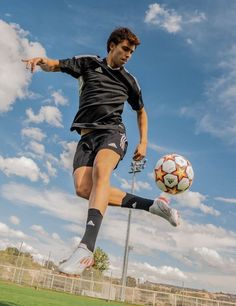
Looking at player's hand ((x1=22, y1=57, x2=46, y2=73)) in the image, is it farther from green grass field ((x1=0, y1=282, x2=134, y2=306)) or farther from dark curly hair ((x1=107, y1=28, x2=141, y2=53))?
green grass field ((x1=0, y1=282, x2=134, y2=306))

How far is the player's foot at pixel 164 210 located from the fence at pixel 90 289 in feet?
88.3

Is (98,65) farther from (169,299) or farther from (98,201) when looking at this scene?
(169,299)

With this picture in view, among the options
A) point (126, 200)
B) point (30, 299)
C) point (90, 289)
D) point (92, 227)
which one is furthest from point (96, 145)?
point (90, 289)

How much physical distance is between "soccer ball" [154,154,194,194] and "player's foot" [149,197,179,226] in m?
0.83

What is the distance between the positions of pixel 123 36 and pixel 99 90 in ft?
2.16

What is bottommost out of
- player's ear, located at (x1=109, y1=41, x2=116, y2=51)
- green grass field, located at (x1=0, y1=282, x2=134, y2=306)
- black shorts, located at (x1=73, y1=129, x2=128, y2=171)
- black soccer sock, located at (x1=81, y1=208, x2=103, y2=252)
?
green grass field, located at (x1=0, y1=282, x2=134, y2=306)

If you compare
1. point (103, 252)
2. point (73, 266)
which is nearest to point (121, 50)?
point (73, 266)

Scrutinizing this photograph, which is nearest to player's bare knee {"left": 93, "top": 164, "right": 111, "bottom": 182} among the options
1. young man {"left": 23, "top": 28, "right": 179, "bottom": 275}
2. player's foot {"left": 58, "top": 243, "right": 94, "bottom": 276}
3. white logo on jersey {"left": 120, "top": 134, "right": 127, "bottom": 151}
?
young man {"left": 23, "top": 28, "right": 179, "bottom": 275}

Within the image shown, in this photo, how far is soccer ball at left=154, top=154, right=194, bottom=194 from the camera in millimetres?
5312

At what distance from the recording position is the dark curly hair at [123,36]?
4230 millimetres

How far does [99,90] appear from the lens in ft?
14.5

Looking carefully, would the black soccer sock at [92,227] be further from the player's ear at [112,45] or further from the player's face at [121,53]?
the player's ear at [112,45]

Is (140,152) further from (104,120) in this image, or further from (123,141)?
(104,120)

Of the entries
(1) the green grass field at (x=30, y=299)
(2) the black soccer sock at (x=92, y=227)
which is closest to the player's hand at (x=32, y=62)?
(2) the black soccer sock at (x=92, y=227)
